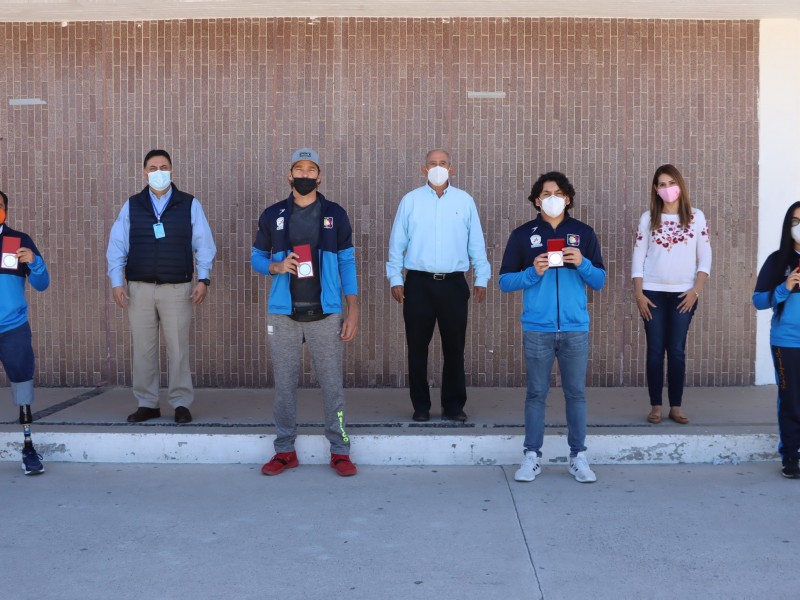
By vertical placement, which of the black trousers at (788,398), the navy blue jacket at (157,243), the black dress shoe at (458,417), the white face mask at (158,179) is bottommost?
the black dress shoe at (458,417)

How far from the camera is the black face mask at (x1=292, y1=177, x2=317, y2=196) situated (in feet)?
17.6

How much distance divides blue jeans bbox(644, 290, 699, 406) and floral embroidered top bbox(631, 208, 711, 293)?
9cm

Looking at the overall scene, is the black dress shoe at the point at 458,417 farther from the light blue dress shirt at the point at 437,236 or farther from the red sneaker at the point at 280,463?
the red sneaker at the point at 280,463

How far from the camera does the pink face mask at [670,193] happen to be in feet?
19.3

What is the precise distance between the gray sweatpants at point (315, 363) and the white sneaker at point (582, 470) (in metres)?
1.44

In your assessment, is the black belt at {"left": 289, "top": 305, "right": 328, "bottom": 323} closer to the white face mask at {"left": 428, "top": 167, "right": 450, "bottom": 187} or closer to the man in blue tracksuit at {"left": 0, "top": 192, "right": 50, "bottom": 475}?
the white face mask at {"left": 428, "top": 167, "right": 450, "bottom": 187}

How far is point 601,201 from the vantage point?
7312 mm

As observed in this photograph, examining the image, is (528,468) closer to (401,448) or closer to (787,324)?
(401,448)

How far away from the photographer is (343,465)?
5500 mm

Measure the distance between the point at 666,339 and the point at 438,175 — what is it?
196 cm

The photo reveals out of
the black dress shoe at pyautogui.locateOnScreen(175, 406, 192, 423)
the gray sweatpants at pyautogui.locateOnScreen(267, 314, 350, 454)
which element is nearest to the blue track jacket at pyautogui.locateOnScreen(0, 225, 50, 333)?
the black dress shoe at pyautogui.locateOnScreen(175, 406, 192, 423)

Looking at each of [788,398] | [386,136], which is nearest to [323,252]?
[386,136]

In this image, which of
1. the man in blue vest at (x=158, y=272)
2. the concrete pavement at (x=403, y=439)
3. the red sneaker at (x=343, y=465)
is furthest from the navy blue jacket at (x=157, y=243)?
the red sneaker at (x=343, y=465)

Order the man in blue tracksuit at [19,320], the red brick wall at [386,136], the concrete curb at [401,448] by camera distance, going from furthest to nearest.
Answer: the red brick wall at [386,136] < the concrete curb at [401,448] < the man in blue tracksuit at [19,320]
